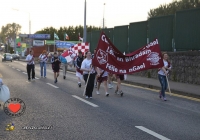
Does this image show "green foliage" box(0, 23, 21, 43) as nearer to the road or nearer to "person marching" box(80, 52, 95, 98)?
"person marching" box(80, 52, 95, 98)

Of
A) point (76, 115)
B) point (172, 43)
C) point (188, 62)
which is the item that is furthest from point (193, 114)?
point (172, 43)

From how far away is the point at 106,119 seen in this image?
8.87 m

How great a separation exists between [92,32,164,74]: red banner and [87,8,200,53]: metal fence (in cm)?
659

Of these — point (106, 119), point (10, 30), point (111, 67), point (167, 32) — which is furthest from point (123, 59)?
point (10, 30)

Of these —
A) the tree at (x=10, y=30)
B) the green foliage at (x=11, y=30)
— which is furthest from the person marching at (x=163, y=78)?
the green foliage at (x=11, y=30)

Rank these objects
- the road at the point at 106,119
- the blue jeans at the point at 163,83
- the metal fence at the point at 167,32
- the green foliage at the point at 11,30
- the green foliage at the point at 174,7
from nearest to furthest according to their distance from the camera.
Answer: the road at the point at 106,119
the blue jeans at the point at 163,83
the metal fence at the point at 167,32
the green foliage at the point at 174,7
the green foliage at the point at 11,30

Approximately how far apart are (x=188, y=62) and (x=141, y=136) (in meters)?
13.2

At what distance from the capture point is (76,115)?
370 inches

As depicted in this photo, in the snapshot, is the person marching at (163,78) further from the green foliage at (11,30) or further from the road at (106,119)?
the green foliage at (11,30)

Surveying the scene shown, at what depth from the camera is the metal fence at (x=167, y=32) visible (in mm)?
20312

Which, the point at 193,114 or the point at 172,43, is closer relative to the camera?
the point at 193,114

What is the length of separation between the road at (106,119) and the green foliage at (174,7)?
2100 inches

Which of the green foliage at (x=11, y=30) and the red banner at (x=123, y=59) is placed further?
the green foliage at (x=11, y=30)

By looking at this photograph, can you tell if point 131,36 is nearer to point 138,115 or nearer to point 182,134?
point 138,115
